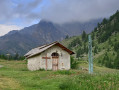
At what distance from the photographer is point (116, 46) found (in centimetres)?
16925

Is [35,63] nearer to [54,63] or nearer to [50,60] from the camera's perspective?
A: [50,60]

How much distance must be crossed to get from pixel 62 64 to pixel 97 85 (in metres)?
25.2

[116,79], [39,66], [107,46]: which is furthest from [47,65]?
[107,46]

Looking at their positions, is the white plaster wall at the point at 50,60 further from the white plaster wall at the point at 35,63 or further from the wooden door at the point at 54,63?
the wooden door at the point at 54,63

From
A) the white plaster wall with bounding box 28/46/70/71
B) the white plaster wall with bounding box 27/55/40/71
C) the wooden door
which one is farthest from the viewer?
the wooden door

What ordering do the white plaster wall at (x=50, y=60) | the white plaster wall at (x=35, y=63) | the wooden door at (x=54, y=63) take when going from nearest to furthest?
the white plaster wall at (x=50, y=60), the white plaster wall at (x=35, y=63), the wooden door at (x=54, y=63)

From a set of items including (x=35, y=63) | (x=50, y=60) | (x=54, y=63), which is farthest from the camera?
(x=35, y=63)

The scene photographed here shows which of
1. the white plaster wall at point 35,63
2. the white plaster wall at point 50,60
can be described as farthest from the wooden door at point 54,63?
the white plaster wall at point 35,63

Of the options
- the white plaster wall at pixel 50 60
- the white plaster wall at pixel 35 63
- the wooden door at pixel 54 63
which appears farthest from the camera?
the wooden door at pixel 54 63

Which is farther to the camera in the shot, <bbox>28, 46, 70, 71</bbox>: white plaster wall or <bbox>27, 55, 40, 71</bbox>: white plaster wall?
<bbox>27, 55, 40, 71</bbox>: white plaster wall

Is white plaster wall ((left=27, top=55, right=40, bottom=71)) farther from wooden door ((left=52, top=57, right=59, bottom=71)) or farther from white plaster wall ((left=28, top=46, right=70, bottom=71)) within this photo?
wooden door ((left=52, top=57, right=59, bottom=71))

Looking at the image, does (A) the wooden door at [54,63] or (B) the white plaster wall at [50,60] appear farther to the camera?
(A) the wooden door at [54,63]

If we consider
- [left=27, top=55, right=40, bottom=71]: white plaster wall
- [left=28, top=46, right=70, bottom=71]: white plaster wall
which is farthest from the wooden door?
[left=27, top=55, right=40, bottom=71]: white plaster wall

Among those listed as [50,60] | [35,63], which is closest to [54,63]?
[50,60]
